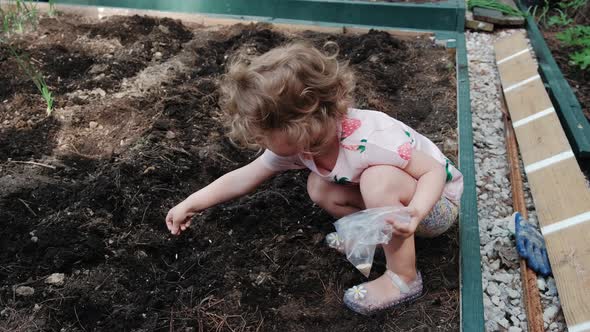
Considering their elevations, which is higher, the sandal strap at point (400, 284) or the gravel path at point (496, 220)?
the sandal strap at point (400, 284)

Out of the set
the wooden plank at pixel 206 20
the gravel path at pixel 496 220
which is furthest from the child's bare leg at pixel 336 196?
the wooden plank at pixel 206 20

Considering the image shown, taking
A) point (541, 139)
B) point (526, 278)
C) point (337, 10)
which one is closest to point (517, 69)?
point (541, 139)

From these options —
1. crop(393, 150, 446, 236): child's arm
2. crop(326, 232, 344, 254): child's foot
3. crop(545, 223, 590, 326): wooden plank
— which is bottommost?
crop(326, 232, 344, 254): child's foot

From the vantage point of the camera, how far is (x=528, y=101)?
3139 millimetres

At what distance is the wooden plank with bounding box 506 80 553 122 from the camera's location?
3.04 metres

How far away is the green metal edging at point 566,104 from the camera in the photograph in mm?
2688

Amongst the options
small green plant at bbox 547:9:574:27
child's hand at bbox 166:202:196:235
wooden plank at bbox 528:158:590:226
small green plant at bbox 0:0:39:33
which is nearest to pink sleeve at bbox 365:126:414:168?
child's hand at bbox 166:202:196:235

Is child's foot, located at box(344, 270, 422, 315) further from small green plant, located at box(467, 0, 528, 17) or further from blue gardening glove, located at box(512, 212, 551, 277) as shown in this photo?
small green plant, located at box(467, 0, 528, 17)

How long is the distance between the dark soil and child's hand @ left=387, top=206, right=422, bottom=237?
2121 millimetres

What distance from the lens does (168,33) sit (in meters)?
3.81

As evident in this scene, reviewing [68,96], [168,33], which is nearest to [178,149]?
[68,96]

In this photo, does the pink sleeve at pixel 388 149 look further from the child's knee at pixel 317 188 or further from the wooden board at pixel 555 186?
the wooden board at pixel 555 186

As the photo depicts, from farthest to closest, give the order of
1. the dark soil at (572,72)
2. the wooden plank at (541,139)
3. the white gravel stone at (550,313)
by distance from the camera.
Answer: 1. the dark soil at (572,72)
2. the wooden plank at (541,139)
3. the white gravel stone at (550,313)

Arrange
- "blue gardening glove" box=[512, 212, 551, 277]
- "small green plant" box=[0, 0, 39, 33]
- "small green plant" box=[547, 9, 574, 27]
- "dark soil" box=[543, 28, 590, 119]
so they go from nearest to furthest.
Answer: "blue gardening glove" box=[512, 212, 551, 277]
"dark soil" box=[543, 28, 590, 119]
"small green plant" box=[0, 0, 39, 33]
"small green plant" box=[547, 9, 574, 27]
